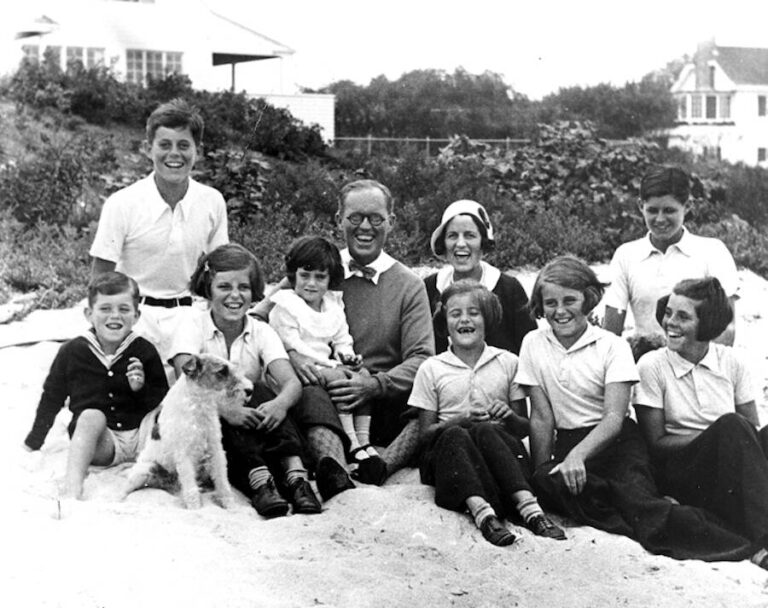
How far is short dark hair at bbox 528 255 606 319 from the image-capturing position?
4594mm

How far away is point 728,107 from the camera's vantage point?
26.4 m

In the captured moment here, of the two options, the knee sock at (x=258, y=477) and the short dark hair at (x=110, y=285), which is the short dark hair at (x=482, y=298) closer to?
the knee sock at (x=258, y=477)

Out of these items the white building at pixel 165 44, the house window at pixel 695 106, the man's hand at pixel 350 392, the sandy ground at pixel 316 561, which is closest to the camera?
the sandy ground at pixel 316 561

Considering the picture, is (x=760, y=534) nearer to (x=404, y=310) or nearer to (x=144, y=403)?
(x=404, y=310)

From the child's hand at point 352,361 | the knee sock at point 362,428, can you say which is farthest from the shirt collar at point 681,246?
the knee sock at point 362,428

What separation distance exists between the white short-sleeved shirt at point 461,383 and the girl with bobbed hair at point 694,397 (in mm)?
627

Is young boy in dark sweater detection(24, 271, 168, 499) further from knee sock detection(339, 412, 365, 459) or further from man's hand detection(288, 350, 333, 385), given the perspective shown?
knee sock detection(339, 412, 365, 459)

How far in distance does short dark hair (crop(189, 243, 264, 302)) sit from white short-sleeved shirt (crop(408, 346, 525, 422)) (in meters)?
0.94

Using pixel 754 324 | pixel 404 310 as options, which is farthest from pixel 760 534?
pixel 754 324

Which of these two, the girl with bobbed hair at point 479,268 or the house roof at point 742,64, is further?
the house roof at point 742,64

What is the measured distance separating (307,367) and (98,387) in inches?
40.5

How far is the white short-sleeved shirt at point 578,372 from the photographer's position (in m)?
4.54

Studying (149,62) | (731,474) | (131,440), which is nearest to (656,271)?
(731,474)

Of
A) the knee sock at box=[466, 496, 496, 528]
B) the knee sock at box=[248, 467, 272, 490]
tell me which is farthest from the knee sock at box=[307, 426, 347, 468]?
the knee sock at box=[466, 496, 496, 528]
